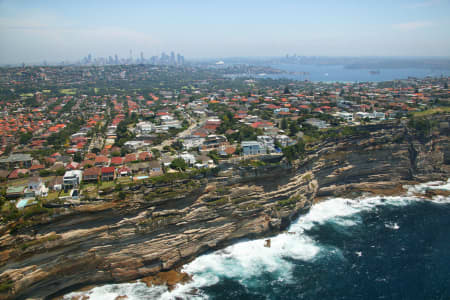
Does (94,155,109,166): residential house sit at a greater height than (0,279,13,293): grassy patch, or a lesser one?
greater

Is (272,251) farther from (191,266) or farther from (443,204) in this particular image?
(443,204)

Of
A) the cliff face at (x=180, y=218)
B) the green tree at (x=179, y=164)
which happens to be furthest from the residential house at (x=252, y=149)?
the green tree at (x=179, y=164)

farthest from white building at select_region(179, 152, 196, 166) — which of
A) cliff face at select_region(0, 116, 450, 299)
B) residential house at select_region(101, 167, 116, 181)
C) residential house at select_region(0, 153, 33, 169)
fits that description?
residential house at select_region(0, 153, 33, 169)

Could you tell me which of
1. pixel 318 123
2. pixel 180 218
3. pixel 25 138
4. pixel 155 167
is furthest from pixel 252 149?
pixel 25 138

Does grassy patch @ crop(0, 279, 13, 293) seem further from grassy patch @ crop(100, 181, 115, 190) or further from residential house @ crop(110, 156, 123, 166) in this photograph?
residential house @ crop(110, 156, 123, 166)

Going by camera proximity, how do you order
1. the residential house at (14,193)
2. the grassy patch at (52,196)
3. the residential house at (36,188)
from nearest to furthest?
1. the grassy patch at (52,196)
2. the residential house at (14,193)
3. the residential house at (36,188)

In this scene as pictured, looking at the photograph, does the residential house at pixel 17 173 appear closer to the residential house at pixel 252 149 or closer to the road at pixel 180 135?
the road at pixel 180 135
